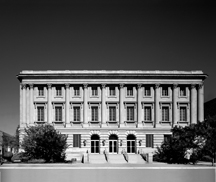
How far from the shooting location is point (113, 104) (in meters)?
48.7

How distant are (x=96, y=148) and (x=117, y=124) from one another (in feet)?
17.2

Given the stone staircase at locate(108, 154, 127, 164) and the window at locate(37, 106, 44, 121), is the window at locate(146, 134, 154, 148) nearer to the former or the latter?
the stone staircase at locate(108, 154, 127, 164)

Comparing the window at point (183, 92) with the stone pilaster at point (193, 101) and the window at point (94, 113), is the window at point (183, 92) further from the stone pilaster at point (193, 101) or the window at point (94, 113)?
the window at point (94, 113)

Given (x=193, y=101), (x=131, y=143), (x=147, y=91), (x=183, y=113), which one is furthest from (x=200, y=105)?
(x=131, y=143)

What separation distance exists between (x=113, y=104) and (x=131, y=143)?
7.14 metres

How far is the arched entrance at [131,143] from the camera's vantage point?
47.5 metres

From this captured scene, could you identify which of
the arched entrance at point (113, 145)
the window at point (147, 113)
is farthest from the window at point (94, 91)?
the window at point (147, 113)

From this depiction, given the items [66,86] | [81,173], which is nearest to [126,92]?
[66,86]

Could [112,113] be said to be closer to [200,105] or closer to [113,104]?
[113,104]

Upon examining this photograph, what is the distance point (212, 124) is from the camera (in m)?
31.0

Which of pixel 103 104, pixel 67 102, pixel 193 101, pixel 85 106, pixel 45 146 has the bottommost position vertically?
pixel 45 146

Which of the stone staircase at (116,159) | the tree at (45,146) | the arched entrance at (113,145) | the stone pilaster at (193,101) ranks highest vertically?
the stone pilaster at (193,101)

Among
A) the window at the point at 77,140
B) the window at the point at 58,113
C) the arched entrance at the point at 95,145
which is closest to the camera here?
the window at the point at 77,140

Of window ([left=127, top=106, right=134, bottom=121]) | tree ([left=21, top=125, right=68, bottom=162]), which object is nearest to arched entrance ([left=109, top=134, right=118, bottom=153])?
window ([left=127, top=106, right=134, bottom=121])
